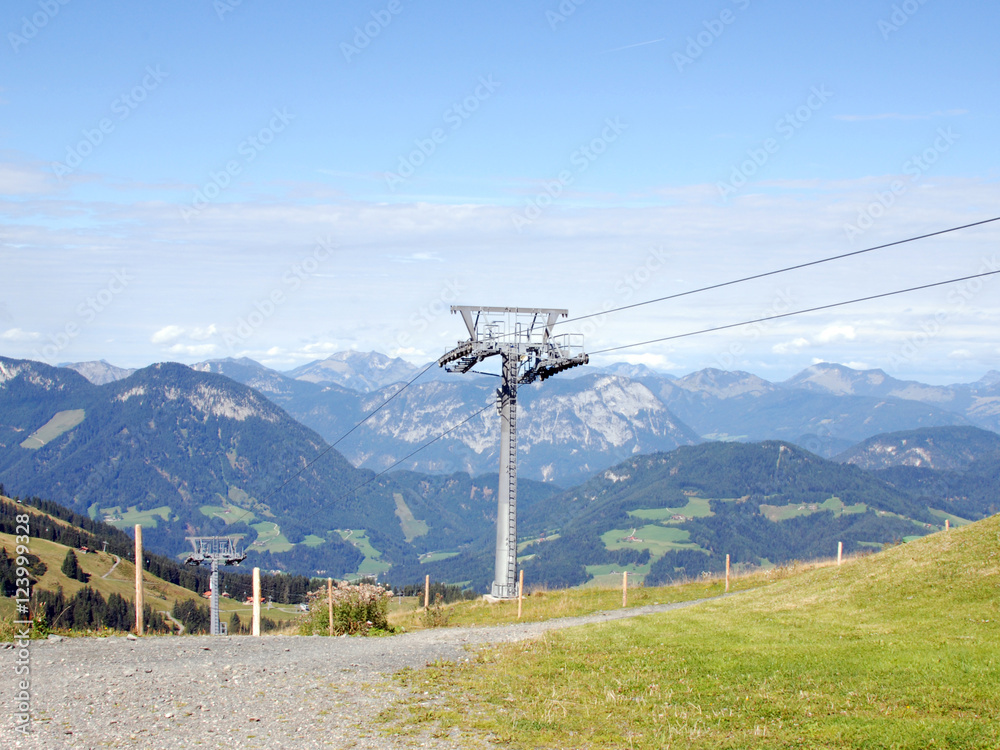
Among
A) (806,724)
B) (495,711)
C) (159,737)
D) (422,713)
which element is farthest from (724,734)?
(159,737)

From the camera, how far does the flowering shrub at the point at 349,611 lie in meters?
29.8

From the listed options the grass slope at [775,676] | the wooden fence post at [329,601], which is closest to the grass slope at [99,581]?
the wooden fence post at [329,601]

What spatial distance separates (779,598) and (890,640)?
11222 mm

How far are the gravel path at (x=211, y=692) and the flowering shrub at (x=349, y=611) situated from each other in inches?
175

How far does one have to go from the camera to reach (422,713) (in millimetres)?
17031

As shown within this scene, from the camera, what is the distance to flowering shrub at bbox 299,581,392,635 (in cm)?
2984

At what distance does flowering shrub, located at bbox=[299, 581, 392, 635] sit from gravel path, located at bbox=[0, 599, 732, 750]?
4.45 meters

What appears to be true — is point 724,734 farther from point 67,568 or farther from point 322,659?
point 67,568

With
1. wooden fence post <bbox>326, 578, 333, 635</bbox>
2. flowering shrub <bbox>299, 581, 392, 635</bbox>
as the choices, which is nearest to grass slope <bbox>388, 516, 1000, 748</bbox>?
flowering shrub <bbox>299, 581, 392, 635</bbox>

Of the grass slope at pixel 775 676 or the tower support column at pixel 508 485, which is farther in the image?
the tower support column at pixel 508 485

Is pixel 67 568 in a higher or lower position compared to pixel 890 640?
lower

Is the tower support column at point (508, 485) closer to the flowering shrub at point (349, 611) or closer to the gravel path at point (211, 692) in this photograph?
the flowering shrub at point (349, 611)

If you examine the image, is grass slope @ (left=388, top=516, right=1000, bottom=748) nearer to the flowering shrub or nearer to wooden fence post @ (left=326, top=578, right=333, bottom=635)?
the flowering shrub

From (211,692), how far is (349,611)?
1252 centimetres
